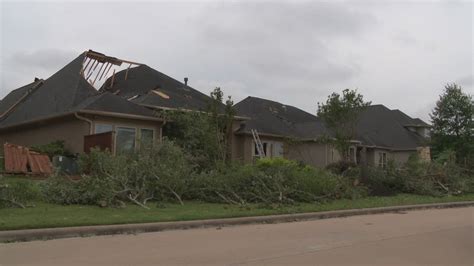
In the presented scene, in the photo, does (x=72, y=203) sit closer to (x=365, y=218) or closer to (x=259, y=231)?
(x=259, y=231)

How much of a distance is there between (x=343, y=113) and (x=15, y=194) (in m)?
17.6

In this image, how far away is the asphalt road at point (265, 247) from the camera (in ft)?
26.6

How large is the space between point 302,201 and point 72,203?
25.0 feet

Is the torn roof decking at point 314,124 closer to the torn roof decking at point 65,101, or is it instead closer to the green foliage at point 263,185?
the torn roof decking at point 65,101

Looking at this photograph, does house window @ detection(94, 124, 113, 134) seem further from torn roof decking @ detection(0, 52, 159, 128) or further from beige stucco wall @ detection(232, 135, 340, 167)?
beige stucco wall @ detection(232, 135, 340, 167)

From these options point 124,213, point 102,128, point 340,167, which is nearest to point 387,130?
point 340,167

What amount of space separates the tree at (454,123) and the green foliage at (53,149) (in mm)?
26828

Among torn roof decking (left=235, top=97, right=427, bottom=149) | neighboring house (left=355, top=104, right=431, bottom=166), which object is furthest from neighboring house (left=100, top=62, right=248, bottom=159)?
neighboring house (left=355, top=104, right=431, bottom=166)

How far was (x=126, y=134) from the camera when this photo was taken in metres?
23.4

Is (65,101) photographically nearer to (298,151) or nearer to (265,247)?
(298,151)

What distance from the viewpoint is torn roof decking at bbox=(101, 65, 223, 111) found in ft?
87.2

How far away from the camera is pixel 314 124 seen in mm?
36750

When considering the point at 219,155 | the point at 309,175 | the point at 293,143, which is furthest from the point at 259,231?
the point at 293,143

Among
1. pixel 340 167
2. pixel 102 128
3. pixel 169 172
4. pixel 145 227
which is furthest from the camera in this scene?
pixel 340 167
